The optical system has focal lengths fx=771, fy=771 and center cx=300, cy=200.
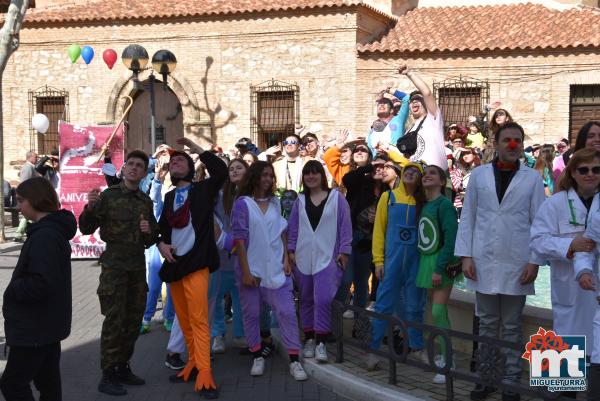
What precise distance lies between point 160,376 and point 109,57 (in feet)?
49.9

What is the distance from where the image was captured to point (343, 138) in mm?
8344

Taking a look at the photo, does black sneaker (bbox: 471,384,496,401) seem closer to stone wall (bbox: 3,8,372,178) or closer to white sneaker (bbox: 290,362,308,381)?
white sneaker (bbox: 290,362,308,381)

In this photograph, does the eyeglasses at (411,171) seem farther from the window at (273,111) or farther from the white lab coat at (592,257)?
the window at (273,111)

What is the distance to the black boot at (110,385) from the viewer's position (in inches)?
232

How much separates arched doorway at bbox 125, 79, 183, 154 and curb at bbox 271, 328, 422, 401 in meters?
15.7

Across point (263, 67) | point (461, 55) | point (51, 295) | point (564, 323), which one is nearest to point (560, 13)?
point (461, 55)

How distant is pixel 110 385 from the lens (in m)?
5.95

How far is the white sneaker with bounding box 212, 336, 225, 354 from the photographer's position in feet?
23.5

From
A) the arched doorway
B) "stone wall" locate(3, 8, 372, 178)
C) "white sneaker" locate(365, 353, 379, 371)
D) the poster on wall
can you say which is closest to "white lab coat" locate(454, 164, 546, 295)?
"white sneaker" locate(365, 353, 379, 371)

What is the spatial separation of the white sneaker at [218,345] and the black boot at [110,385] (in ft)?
4.29

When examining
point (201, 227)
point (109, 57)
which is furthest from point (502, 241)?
point (109, 57)

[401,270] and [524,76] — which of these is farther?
[524,76]

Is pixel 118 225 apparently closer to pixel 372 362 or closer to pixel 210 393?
pixel 210 393

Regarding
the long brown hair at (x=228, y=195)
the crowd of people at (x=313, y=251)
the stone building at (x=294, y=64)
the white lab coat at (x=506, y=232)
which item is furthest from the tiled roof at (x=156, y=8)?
the white lab coat at (x=506, y=232)
